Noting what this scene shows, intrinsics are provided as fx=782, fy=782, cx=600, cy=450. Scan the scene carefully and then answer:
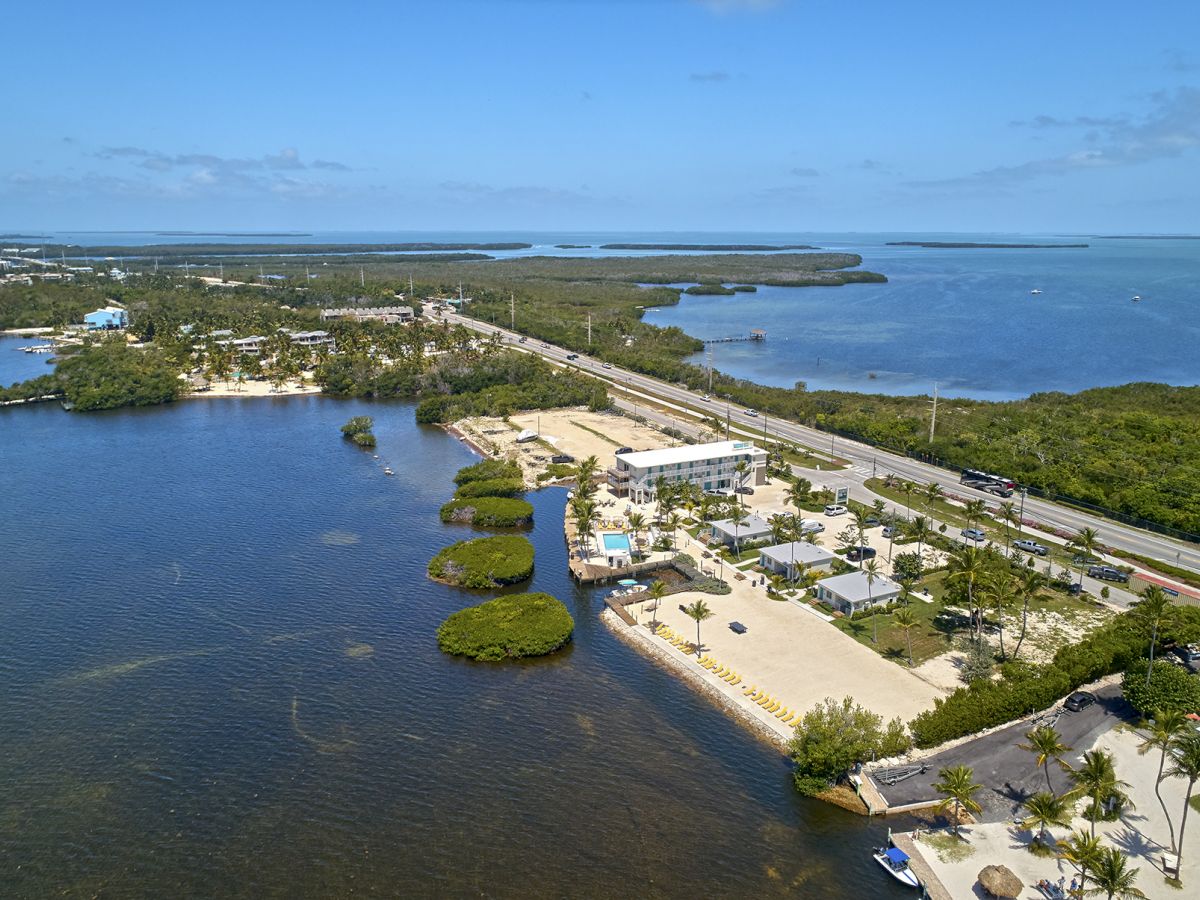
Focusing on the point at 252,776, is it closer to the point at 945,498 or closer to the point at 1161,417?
the point at 945,498

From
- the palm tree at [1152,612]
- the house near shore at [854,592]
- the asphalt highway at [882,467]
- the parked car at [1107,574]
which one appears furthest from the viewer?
the asphalt highway at [882,467]

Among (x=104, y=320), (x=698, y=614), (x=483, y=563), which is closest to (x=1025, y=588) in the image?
(x=698, y=614)

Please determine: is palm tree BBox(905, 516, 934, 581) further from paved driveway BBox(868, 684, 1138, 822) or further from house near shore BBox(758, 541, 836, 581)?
paved driveway BBox(868, 684, 1138, 822)

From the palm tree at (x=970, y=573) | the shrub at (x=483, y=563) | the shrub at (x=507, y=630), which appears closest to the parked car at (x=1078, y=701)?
the palm tree at (x=970, y=573)

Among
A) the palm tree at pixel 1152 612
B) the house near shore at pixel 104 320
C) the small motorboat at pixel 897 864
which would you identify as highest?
the house near shore at pixel 104 320

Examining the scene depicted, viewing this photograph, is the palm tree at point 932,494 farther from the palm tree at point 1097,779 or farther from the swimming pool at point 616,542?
the palm tree at point 1097,779

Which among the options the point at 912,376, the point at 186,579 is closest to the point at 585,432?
the point at 186,579
